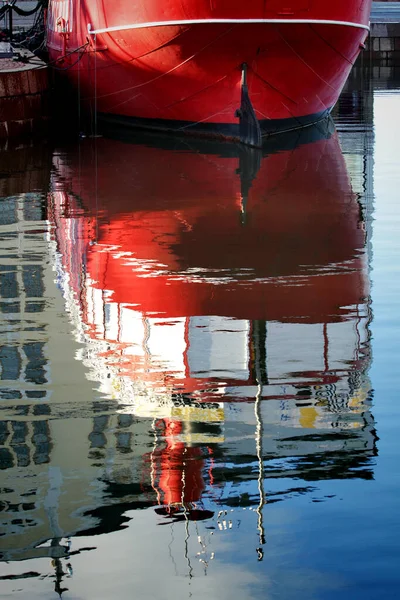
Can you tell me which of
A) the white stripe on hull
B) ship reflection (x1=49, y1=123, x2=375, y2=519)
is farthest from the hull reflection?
the white stripe on hull

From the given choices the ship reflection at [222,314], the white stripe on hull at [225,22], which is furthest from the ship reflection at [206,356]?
the white stripe on hull at [225,22]

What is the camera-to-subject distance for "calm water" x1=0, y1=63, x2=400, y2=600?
3285 millimetres

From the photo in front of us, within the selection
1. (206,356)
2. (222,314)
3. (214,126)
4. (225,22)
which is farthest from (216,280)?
(214,126)

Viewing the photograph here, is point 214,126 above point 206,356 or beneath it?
above

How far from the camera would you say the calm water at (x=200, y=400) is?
10.8 ft

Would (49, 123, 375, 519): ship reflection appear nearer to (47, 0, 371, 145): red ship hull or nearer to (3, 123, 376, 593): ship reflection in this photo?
(3, 123, 376, 593): ship reflection

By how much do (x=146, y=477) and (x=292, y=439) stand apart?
62 cm

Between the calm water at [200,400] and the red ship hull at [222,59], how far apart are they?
5027 mm

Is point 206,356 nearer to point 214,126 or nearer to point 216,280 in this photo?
point 216,280

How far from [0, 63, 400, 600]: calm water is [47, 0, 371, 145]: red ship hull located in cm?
503

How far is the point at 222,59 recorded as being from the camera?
14992 mm

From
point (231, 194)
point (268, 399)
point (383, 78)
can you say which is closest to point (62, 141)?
point (231, 194)

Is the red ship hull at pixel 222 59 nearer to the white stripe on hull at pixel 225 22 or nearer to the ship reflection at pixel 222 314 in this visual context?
the white stripe on hull at pixel 225 22

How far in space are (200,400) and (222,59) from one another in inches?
427
